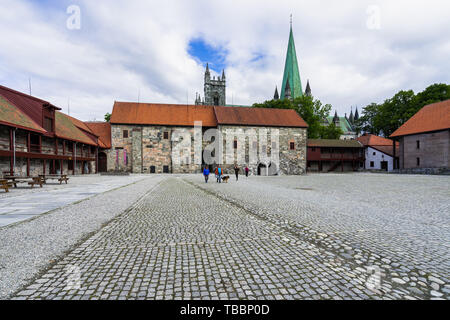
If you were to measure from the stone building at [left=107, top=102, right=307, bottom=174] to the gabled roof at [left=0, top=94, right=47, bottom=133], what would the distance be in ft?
48.4

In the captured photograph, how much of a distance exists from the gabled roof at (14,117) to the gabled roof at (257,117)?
2227cm

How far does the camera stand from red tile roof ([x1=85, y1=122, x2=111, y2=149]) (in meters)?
34.2

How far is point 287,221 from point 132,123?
34066 mm

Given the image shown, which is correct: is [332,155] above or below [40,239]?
above

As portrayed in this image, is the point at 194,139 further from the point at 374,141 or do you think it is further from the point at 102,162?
the point at 374,141

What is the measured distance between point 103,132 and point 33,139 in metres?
15.5

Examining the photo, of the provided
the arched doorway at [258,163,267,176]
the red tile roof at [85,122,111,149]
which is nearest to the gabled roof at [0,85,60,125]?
the red tile roof at [85,122,111,149]

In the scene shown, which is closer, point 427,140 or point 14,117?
point 14,117

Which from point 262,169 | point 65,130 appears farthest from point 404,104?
point 65,130

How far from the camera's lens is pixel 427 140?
30.9 m

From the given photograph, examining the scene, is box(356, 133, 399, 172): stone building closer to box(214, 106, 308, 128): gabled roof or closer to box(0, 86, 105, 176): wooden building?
box(214, 106, 308, 128): gabled roof

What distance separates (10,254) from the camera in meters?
3.21

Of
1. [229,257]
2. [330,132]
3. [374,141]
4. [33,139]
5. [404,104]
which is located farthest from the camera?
[330,132]
